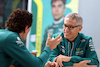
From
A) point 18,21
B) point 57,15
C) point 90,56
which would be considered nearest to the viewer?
point 18,21

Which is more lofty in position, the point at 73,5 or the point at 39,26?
the point at 73,5

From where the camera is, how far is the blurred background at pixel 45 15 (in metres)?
2.68

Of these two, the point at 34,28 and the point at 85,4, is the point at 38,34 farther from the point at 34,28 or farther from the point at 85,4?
the point at 85,4

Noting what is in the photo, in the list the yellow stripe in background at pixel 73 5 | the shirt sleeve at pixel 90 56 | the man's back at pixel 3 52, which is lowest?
the shirt sleeve at pixel 90 56

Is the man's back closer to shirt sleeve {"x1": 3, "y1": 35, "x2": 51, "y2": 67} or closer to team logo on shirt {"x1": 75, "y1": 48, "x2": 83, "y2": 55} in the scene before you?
shirt sleeve {"x1": 3, "y1": 35, "x2": 51, "y2": 67}

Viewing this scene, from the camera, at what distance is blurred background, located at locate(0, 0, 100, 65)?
2684 millimetres

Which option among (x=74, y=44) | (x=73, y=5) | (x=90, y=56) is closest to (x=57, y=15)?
(x=73, y=5)

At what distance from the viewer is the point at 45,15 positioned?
10.9 feet

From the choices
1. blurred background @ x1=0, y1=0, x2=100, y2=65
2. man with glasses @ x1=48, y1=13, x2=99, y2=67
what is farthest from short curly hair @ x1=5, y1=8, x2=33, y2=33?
blurred background @ x1=0, y1=0, x2=100, y2=65

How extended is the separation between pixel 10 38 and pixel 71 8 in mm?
2097

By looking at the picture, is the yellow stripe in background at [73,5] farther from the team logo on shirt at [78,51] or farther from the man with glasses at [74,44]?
the team logo on shirt at [78,51]

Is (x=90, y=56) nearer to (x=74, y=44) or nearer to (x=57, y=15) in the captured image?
(x=74, y=44)

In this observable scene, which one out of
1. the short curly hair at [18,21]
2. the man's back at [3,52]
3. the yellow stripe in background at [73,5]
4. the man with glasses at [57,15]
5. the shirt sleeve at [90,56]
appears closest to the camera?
the man's back at [3,52]

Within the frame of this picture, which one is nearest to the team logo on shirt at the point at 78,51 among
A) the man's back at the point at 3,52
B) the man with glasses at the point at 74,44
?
the man with glasses at the point at 74,44
